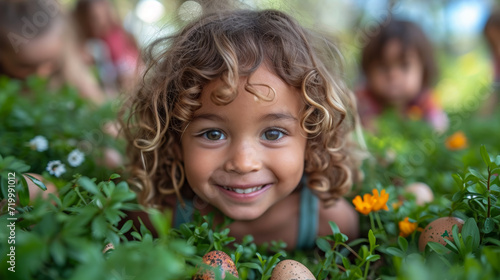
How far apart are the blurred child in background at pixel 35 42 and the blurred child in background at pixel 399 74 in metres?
2.59

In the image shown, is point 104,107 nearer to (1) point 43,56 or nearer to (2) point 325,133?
(1) point 43,56

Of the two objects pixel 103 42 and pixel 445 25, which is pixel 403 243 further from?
pixel 445 25

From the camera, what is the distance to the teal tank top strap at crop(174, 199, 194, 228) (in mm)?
1557

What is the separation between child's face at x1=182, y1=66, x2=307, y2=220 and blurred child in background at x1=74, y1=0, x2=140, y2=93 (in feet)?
11.8

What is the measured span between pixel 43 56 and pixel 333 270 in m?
2.83

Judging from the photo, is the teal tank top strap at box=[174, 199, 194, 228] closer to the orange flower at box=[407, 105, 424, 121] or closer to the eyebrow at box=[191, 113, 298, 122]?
the eyebrow at box=[191, 113, 298, 122]

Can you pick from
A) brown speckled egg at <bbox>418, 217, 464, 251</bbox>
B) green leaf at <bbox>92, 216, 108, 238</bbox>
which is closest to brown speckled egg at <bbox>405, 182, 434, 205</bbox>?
brown speckled egg at <bbox>418, 217, 464, 251</bbox>

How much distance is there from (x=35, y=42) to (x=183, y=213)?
2261mm

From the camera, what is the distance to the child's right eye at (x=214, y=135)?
1.38 metres

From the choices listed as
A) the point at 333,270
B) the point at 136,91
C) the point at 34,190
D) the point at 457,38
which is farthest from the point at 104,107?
the point at 457,38

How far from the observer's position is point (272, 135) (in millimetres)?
1397

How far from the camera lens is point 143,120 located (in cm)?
151

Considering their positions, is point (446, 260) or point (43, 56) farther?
point (43, 56)

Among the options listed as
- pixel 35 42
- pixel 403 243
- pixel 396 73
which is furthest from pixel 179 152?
pixel 396 73
